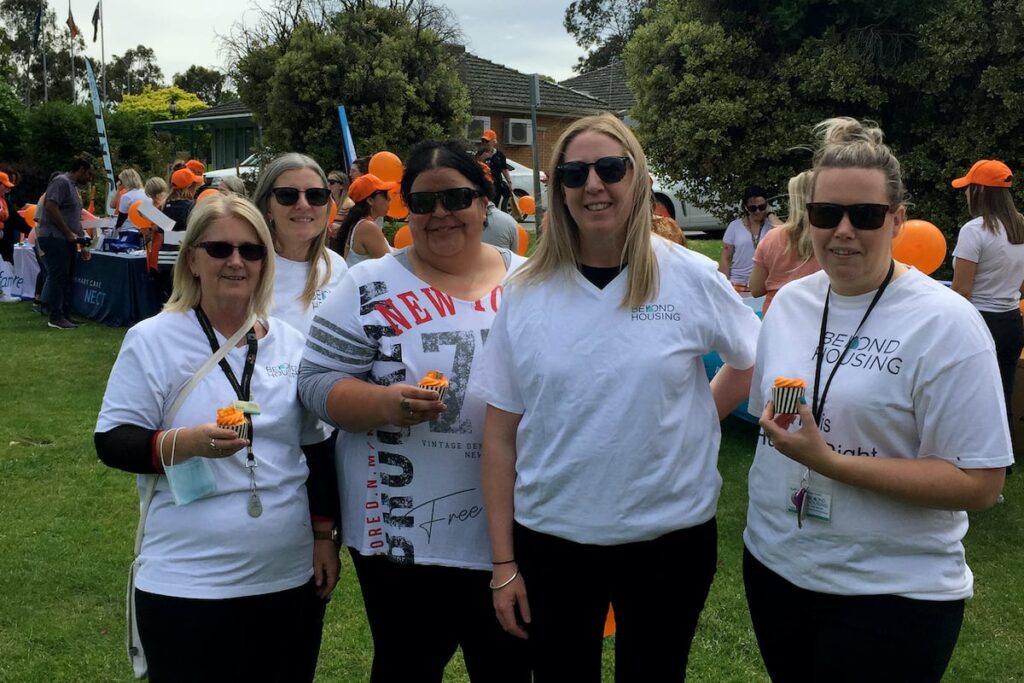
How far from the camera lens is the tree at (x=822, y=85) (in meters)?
9.48

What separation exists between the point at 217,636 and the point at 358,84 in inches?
675

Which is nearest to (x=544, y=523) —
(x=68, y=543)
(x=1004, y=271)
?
(x=68, y=543)

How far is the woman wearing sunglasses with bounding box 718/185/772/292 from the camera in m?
7.85

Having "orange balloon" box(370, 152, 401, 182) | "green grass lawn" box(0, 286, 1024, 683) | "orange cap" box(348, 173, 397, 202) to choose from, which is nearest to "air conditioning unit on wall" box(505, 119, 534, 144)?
"orange balloon" box(370, 152, 401, 182)

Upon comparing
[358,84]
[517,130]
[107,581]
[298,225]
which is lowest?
[107,581]

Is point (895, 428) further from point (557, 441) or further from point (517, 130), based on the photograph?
point (517, 130)

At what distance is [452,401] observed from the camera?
2305mm

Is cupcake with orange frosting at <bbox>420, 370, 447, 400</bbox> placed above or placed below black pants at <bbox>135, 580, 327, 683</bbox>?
above

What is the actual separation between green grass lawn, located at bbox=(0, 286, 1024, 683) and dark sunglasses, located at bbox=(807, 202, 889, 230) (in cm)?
102

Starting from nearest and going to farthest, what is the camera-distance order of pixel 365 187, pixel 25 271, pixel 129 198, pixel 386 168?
1. pixel 365 187
2. pixel 386 168
3. pixel 129 198
4. pixel 25 271

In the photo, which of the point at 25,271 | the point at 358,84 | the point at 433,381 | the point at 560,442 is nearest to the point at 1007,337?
the point at 560,442

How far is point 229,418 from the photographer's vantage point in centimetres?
210

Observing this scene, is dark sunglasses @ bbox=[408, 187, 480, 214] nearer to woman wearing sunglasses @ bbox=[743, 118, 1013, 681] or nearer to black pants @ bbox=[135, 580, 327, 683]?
woman wearing sunglasses @ bbox=[743, 118, 1013, 681]

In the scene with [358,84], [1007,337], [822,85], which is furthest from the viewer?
[358,84]
